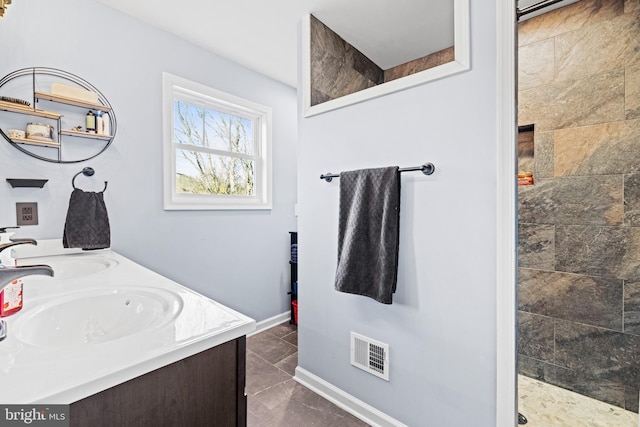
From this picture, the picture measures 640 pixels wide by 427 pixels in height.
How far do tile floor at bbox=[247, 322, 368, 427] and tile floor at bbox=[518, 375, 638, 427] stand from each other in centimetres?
101

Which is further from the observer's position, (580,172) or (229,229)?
(229,229)

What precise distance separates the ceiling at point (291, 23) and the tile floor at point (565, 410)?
7.65 ft

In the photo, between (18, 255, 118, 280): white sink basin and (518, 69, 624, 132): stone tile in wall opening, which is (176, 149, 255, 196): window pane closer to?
(18, 255, 118, 280): white sink basin

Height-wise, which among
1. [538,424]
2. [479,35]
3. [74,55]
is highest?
[74,55]

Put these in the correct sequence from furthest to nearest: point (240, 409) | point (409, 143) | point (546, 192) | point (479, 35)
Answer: point (546, 192) < point (409, 143) < point (479, 35) < point (240, 409)

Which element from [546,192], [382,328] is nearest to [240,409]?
[382,328]

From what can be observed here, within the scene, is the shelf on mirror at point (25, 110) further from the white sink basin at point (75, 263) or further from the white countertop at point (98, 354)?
the white countertop at point (98, 354)

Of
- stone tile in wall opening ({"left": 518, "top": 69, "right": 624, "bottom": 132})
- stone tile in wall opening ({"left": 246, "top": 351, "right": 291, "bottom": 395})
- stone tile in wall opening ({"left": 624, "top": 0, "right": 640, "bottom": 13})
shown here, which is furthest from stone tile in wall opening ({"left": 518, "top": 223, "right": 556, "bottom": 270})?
stone tile in wall opening ({"left": 246, "top": 351, "right": 291, "bottom": 395})

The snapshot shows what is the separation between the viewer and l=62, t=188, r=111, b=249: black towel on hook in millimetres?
1626

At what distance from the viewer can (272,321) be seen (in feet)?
9.35

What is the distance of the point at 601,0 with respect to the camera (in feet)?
5.49

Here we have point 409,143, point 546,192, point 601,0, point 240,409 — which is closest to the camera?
point 240,409

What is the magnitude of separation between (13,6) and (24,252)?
1.29 metres

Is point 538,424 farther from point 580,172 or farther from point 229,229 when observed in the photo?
point 229,229
